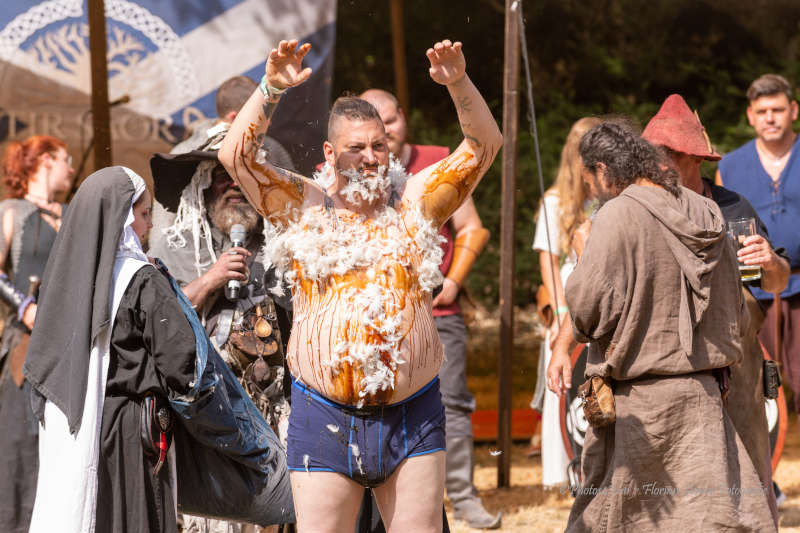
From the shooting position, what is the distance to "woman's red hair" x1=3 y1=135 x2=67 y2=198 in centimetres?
582

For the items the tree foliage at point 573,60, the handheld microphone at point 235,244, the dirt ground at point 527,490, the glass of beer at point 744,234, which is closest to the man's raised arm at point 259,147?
the handheld microphone at point 235,244

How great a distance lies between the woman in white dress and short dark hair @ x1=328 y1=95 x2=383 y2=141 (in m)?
2.29

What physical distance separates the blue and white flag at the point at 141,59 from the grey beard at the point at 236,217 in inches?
55.2

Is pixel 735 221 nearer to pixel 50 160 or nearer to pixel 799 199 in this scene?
pixel 799 199

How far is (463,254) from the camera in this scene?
5770mm

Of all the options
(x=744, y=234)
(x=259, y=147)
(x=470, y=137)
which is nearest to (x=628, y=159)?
(x=744, y=234)

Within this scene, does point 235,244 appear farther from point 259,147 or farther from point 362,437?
point 362,437

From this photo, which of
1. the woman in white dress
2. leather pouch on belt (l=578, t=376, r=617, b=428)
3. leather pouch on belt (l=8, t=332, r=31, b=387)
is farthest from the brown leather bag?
leather pouch on belt (l=8, t=332, r=31, b=387)

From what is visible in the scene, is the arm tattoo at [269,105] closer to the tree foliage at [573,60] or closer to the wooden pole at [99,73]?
the wooden pole at [99,73]

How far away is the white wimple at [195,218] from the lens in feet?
14.3

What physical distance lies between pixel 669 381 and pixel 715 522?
1.70ft

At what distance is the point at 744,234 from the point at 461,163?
147cm

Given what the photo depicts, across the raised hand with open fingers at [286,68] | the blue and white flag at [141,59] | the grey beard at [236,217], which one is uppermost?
the blue and white flag at [141,59]

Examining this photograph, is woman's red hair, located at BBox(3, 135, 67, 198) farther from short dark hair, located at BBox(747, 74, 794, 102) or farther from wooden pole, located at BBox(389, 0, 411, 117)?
short dark hair, located at BBox(747, 74, 794, 102)
